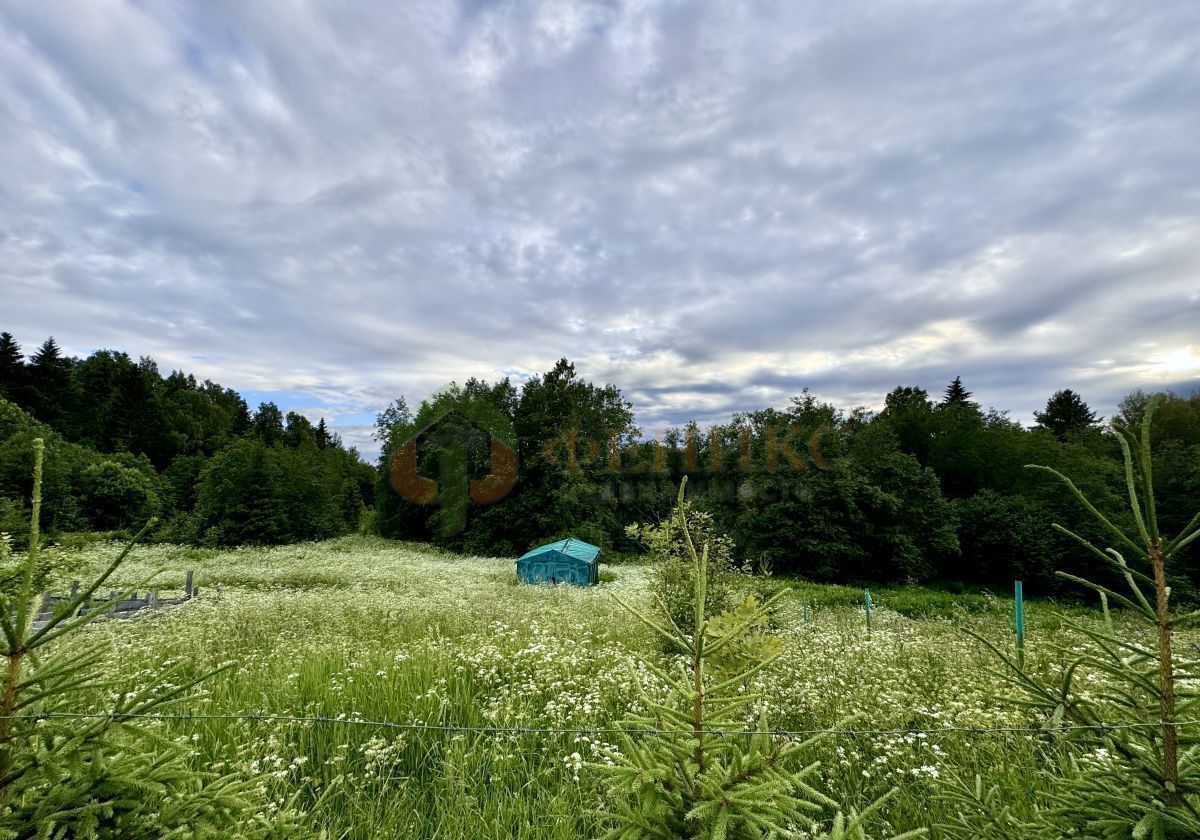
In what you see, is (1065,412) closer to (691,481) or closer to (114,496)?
(691,481)

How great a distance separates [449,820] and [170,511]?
4019cm

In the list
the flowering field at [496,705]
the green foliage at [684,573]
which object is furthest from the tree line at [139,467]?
the green foliage at [684,573]

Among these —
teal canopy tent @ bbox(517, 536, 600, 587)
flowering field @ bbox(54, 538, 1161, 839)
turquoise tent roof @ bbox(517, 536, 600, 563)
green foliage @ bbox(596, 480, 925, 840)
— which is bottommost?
teal canopy tent @ bbox(517, 536, 600, 587)

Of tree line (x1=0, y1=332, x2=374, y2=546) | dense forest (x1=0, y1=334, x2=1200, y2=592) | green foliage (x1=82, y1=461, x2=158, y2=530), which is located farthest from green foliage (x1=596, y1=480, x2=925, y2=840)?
green foliage (x1=82, y1=461, x2=158, y2=530)

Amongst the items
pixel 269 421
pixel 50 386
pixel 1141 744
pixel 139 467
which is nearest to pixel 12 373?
pixel 50 386

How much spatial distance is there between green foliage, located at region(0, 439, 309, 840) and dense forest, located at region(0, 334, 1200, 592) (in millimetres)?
25845

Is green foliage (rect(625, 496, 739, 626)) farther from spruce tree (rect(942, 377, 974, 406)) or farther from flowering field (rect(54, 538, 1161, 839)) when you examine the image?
spruce tree (rect(942, 377, 974, 406))

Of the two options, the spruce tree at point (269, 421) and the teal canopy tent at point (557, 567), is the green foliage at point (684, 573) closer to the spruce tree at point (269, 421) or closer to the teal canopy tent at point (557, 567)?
the teal canopy tent at point (557, 567)

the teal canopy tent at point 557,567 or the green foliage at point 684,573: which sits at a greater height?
the green foliage at point 684,573
